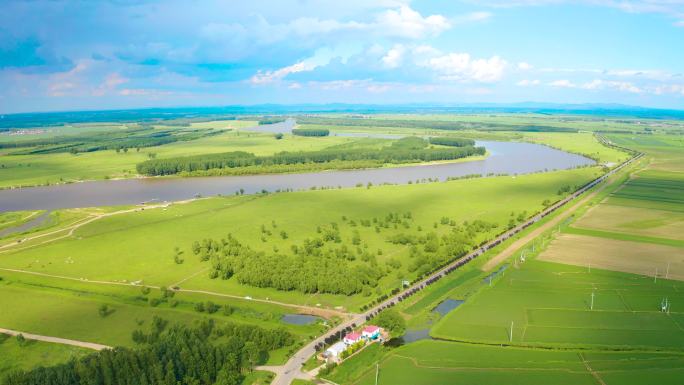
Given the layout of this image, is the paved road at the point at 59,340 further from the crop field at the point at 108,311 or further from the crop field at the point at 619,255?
the crop field at the point at 619,255

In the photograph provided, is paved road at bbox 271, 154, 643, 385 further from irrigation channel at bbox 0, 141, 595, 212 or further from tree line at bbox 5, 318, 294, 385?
irrigation channel at bbox 0, 141, 595, 212

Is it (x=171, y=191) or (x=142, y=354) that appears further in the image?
(x=171, y=191)

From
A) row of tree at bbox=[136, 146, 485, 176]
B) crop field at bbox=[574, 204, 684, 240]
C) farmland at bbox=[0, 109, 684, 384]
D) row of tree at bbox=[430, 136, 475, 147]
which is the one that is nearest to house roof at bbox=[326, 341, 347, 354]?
farmland at bbox=[0, 109, 684, 384]

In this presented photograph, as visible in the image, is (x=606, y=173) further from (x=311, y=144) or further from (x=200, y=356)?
(x=200, y=356)

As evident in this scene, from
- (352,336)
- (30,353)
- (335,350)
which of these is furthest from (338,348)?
(30,353)

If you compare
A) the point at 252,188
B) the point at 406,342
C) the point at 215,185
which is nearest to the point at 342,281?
the point at 406,342

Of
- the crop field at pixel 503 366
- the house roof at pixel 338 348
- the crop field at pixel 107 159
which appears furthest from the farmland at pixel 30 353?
the crop field at pixel 107 159
